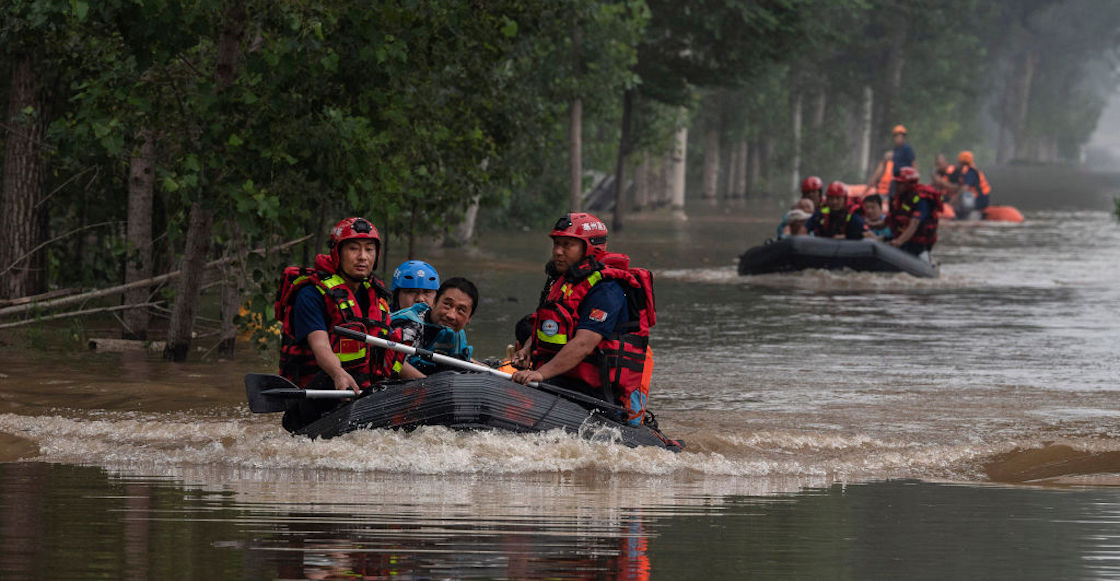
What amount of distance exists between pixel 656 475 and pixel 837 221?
18.6m

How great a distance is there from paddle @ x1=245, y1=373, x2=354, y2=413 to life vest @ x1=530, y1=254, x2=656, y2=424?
1246mm

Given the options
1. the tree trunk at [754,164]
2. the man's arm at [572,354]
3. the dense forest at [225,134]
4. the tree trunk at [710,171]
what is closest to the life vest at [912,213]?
the dense forest at [225,134]

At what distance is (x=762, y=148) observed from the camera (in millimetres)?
77062

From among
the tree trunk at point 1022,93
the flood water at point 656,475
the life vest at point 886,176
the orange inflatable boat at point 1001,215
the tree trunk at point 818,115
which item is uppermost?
the tree trunk at point 1022,93

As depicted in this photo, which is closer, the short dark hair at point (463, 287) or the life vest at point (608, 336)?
the life vest at point (608, 336)

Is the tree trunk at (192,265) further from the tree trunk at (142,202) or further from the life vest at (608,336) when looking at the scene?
the life vest at (608,336)

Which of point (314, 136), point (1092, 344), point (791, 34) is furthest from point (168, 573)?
point (791, 34)

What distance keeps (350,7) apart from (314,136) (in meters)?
1.08

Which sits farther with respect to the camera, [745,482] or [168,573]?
[745,482]

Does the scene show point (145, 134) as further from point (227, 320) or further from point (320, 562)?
point (320, 562)

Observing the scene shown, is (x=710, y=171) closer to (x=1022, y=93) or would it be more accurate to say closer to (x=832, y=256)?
(x=832, y=256)

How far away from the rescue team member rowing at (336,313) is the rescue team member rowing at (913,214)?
18751 millimetres

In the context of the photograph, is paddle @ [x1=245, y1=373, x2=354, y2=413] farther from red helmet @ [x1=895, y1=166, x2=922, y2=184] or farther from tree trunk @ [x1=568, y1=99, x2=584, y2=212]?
tree trunk @ [x1=568, y1=99, x2=584, y2=212]

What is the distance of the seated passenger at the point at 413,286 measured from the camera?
39.2 feet
